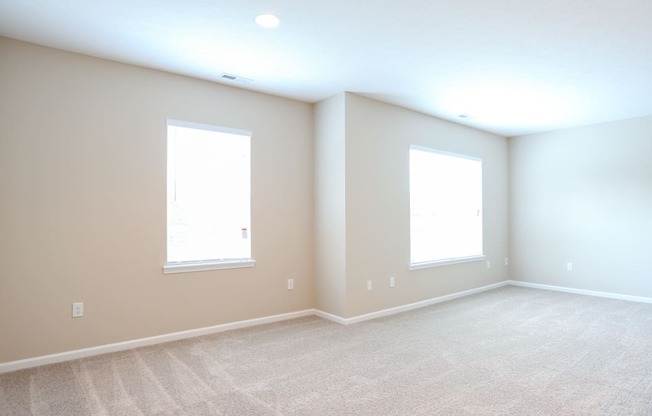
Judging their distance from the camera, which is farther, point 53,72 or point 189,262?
point 189,262

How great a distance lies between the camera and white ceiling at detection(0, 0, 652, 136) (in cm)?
264

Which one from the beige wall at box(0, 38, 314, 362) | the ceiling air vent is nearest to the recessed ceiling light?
the ceiling air vent

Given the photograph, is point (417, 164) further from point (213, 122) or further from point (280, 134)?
point (213, 122)

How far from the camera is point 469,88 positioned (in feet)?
14.1

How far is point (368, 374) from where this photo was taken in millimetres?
3006

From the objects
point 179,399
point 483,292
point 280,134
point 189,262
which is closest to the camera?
point 179,399

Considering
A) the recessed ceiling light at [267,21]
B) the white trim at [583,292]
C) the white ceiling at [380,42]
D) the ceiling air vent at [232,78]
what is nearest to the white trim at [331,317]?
the white ceiling at [380,42]

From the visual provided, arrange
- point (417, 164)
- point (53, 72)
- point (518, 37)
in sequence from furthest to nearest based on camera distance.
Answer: point (417, 164) < point (53, 72) < point (518, 37)

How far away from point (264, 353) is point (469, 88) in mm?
3418

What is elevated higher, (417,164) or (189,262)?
(417,164)

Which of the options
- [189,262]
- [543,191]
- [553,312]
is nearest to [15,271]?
[189,262]

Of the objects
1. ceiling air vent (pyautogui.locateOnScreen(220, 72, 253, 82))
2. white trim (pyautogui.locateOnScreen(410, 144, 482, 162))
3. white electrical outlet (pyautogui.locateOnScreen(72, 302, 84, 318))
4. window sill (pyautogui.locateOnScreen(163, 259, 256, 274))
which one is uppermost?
ceiling air vent (pyautogui.locateOnScreen(220, 72, 253, 82))

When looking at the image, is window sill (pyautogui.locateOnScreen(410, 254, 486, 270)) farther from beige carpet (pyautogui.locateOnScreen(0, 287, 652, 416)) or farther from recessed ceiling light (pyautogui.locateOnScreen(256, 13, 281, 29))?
recessed ceiling light (pyautogui.locateOnScreen(256, 13, 281, 29))

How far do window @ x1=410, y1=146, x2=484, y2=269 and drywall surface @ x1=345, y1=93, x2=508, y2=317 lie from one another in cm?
15
